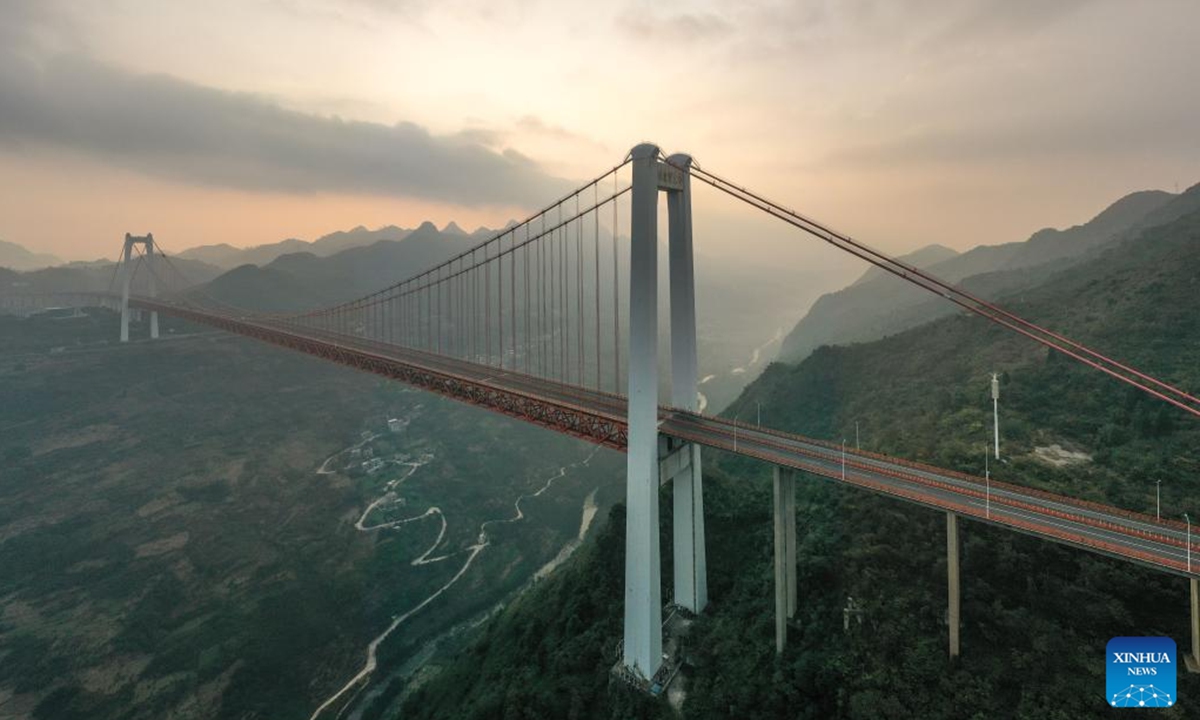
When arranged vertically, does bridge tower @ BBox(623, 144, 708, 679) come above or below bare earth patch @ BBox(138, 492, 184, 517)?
above

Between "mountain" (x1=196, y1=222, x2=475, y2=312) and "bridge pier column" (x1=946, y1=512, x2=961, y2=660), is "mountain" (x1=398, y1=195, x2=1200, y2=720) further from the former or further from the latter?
"mountain" (x1=196, y1=222, x2=475, y2=312)

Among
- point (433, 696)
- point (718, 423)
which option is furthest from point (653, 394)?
point (433, 696)

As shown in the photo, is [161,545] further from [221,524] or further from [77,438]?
[77,438]

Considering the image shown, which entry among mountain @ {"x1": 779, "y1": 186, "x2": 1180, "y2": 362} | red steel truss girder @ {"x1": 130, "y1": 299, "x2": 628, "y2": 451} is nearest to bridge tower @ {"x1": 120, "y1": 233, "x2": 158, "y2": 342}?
red steel truss girder @ {"x1": 130, "y1": 299, "x2": 628, "y2": 451}

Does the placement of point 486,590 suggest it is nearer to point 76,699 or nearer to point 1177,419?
point 76,699

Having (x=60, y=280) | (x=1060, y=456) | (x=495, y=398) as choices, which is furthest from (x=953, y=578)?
(x=60, y=280)
